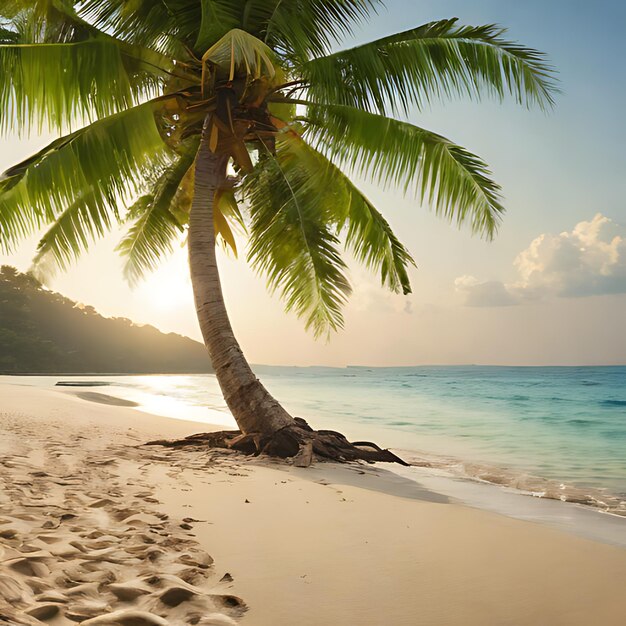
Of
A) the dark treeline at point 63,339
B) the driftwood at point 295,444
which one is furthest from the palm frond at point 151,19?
the dark treeline at point 63,339

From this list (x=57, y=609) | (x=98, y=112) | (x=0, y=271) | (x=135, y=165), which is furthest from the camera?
(x=0, y=271)

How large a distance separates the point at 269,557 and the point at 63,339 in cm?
5930

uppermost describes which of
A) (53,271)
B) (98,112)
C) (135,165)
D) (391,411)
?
(98,112)

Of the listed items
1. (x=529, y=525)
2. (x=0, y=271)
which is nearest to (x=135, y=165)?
(x=529, y=525)

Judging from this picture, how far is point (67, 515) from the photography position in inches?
132

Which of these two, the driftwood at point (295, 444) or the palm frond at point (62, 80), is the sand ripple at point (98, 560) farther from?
the palm frond at point (62, 80)

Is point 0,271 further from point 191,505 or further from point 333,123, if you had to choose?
point 191,505

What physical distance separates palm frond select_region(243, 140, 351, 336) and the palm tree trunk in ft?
3.83

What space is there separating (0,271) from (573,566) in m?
54.5

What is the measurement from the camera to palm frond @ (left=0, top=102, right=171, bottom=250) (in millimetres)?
7102

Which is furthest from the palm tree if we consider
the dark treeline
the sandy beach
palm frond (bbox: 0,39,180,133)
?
the dark treeline

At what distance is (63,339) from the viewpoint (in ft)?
187

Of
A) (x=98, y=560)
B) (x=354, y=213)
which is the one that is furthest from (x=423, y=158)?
(x=98, y=560)

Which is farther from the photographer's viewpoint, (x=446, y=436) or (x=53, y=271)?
(x=446, y=436)
